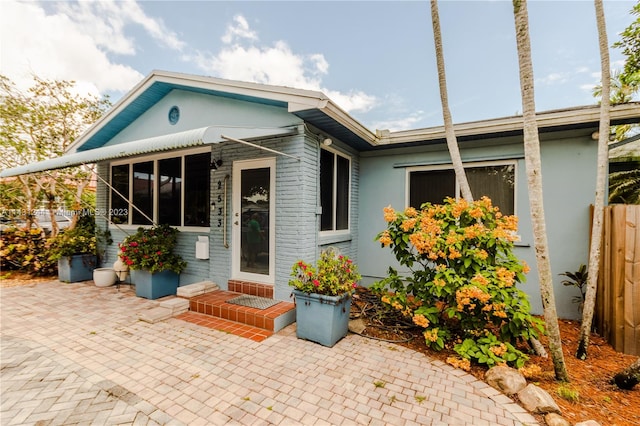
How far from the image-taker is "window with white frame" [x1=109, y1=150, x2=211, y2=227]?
5.54 m

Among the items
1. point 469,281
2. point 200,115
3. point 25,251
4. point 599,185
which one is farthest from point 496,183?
point 25,251

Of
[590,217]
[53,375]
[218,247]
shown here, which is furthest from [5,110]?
[590,217]

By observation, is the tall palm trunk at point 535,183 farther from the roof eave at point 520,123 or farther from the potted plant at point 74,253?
the potted plant at point 74,253

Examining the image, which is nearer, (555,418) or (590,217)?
(555,418)

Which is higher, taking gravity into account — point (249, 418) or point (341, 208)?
point (341, 208)

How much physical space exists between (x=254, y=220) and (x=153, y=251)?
7.32ft

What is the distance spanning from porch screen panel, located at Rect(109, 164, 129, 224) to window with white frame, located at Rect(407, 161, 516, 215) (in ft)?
22.7

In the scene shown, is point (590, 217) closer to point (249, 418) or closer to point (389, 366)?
point (389, 366)

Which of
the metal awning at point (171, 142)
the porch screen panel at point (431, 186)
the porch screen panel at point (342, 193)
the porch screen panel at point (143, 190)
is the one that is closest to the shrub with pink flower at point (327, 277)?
the porch screen panel at point (342, 193)

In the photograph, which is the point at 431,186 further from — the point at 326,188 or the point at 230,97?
the point at 230,97

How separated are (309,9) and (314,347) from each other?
9641 mm

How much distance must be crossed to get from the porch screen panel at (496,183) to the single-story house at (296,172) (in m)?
0.02

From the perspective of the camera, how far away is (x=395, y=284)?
3836 millimetres

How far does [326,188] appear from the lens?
506 cm
